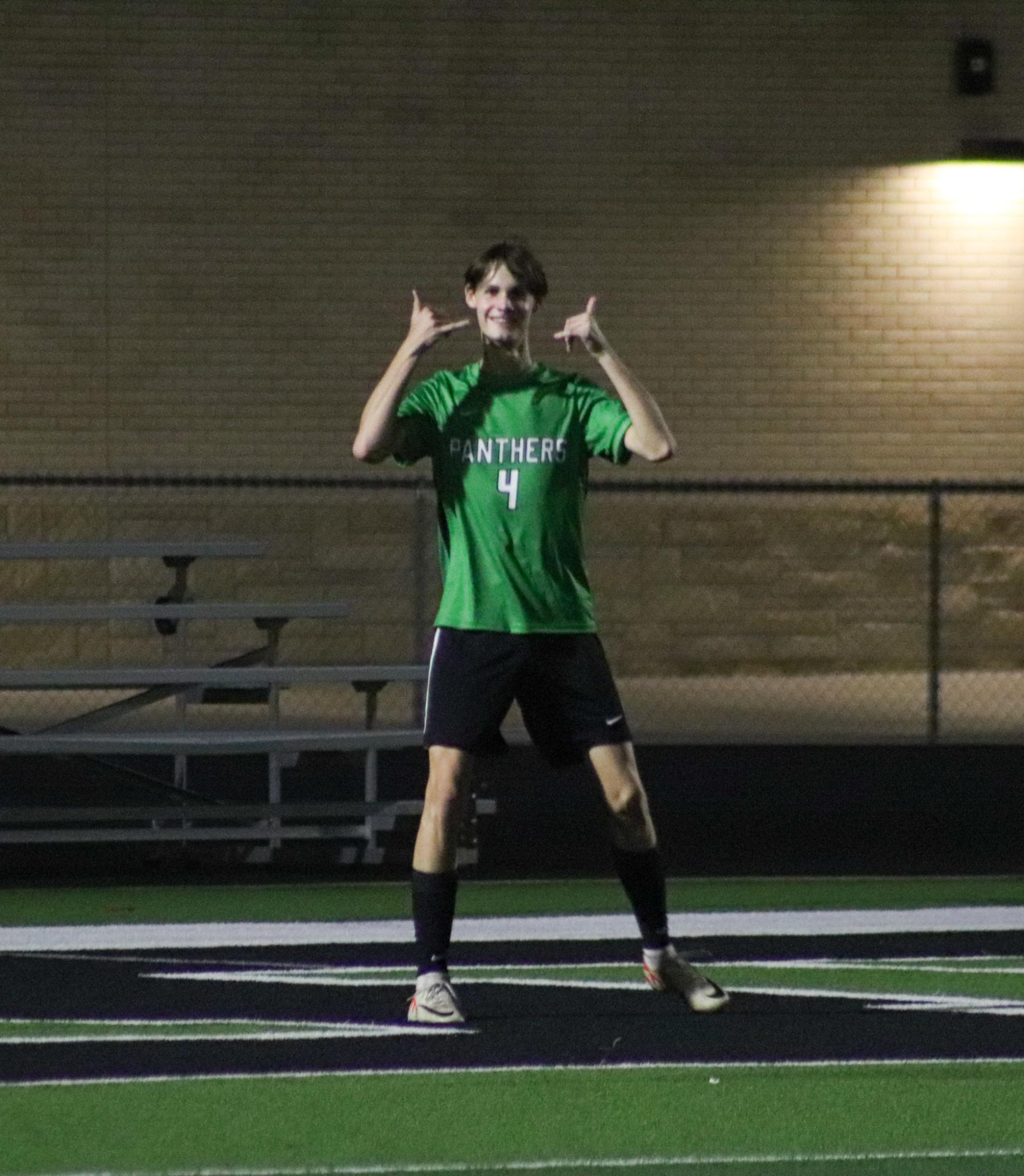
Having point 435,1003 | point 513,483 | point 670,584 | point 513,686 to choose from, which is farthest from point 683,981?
point 670,584

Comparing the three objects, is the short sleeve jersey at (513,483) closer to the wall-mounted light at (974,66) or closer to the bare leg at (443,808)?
the bare leg at (443,808)

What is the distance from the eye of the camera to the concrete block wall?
655 inches

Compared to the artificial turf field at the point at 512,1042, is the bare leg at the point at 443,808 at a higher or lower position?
higher

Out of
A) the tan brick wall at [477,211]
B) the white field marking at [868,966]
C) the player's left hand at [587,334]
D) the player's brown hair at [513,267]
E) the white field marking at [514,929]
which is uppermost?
the tan brick wall at [477,211]

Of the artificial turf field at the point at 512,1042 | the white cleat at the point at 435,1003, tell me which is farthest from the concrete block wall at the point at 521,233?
the white cleat at the point at 435,1003

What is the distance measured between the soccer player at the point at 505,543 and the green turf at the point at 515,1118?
2.65 feet

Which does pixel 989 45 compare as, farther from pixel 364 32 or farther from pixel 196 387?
pixel 196 387

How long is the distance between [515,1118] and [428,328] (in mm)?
1955

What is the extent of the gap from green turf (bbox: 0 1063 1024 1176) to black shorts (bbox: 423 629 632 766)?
3.01 ft

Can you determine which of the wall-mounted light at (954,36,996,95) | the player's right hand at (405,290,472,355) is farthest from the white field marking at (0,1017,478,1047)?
the wall-mounted light at (954,36,996,95)

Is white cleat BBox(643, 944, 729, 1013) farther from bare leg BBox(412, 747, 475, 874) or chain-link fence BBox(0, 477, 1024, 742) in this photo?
chain-link fence BBox(0, 477, 1024, 742)

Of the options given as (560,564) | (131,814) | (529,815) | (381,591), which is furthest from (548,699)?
(381,591)

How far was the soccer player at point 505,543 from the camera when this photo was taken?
5.61m

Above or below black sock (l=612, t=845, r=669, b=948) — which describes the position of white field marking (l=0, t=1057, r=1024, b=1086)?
below
